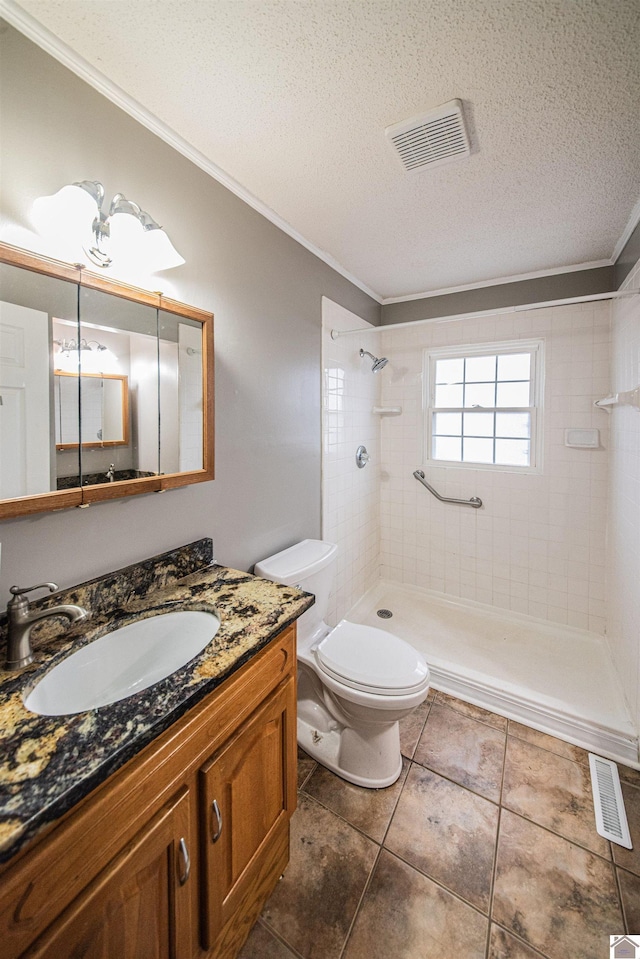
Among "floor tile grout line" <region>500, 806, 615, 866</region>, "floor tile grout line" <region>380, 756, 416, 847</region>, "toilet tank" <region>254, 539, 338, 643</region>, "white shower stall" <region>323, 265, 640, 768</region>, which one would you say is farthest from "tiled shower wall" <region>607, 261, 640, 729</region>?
"toilet tank" <region>254, 539, 338, 643</region>

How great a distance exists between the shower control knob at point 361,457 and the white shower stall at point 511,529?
5 centimetres

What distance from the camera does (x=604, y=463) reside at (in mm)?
2318

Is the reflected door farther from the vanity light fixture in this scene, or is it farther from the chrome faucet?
the chrome faucet

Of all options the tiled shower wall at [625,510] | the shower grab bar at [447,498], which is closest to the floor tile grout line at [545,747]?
the tiled shower wall at [625,510]

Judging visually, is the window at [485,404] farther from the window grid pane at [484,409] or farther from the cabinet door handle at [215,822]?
the cabinet door handle at [215,822]

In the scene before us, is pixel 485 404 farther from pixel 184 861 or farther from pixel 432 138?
pixel 184 861

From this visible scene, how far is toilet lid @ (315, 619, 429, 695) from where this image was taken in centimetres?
141

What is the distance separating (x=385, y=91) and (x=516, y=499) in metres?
2.27

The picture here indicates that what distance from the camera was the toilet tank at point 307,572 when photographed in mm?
1631

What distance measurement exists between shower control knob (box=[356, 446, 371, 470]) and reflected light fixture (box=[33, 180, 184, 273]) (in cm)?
171

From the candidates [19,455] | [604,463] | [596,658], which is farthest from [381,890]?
[604,463]

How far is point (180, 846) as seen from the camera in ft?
2.53

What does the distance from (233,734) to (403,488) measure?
2342mm

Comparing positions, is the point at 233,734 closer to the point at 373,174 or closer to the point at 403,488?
the point at 373,174
